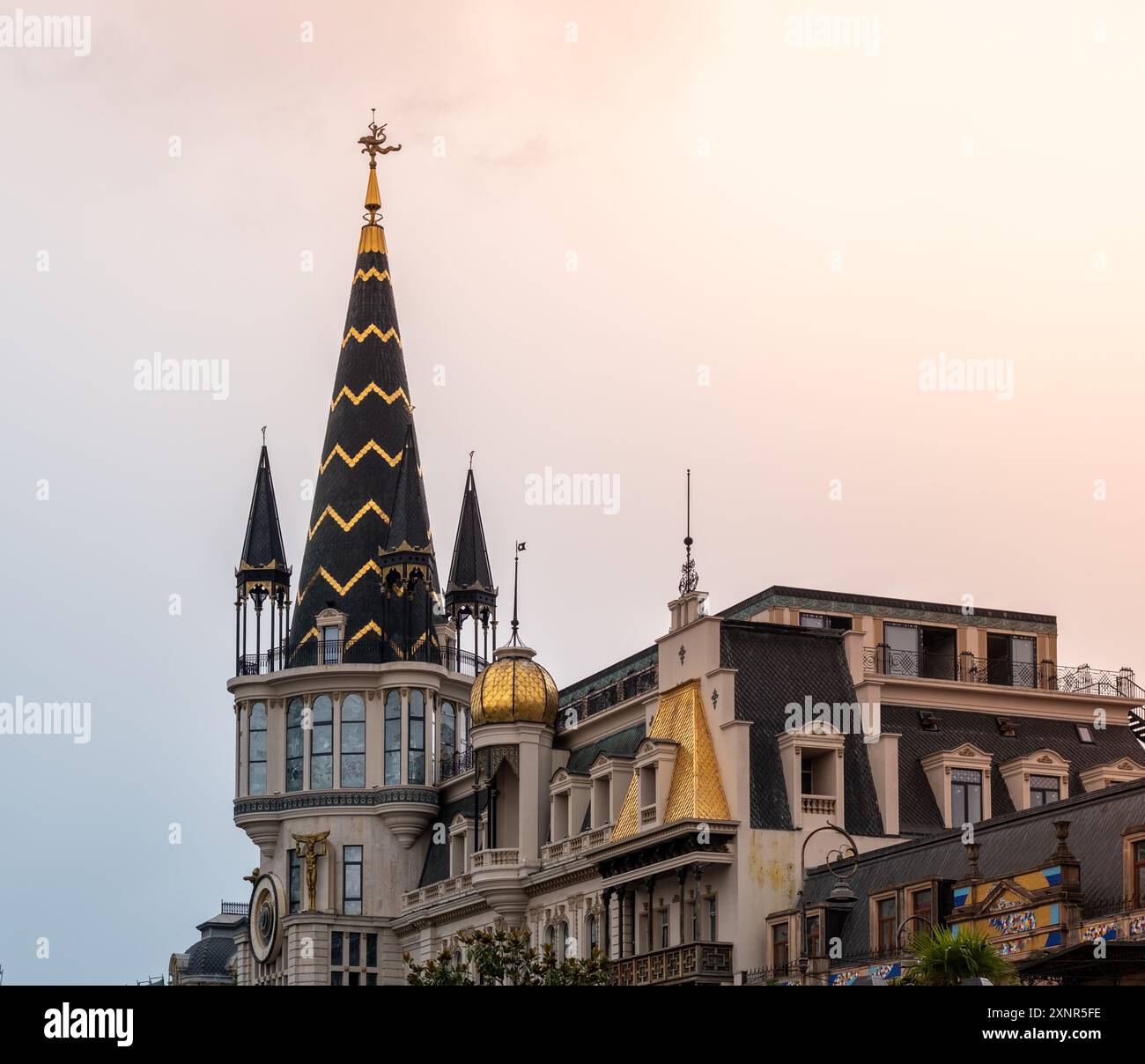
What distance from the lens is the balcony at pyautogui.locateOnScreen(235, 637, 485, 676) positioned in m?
98.8

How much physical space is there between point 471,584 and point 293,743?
9336mm

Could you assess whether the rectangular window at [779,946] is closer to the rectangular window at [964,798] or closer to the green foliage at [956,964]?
the rectangular window at [964,798]

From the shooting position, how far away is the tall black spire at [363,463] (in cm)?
10006

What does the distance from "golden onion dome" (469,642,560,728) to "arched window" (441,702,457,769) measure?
1191 cm

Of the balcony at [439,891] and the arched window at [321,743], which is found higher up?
the arched window at [321,743]

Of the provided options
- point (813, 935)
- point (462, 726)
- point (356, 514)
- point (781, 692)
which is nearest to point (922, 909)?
point (813, 935)

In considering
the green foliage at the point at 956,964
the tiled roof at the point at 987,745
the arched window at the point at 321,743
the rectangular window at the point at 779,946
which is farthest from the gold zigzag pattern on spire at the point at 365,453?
the green foliage at the point at 956,964

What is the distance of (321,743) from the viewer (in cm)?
9838

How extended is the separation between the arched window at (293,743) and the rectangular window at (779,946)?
1284 inches

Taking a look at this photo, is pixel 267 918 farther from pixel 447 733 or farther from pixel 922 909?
pixel 922 909

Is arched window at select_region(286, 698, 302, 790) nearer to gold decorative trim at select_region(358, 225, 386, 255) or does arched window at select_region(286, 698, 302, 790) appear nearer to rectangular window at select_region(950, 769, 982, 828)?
gold decorative trim at select_region(358, 225, 386, 255)
